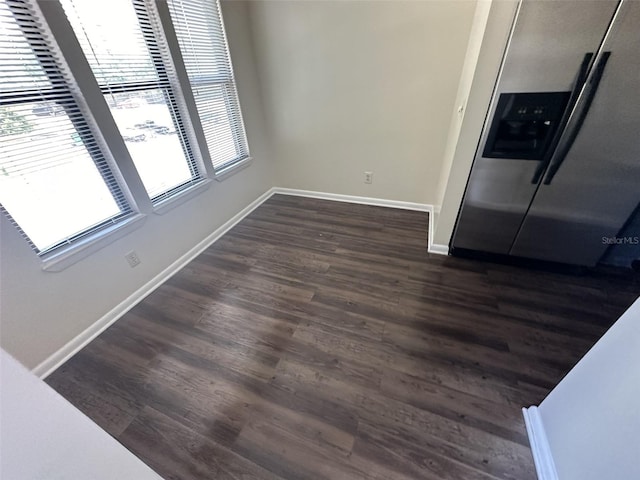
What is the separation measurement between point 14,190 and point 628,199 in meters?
3.66

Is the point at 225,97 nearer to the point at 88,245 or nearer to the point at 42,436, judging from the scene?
the point at 88,245

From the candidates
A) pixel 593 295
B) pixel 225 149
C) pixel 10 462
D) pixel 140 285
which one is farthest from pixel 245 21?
pixel 593 295

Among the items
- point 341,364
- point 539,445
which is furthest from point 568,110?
point 341,364

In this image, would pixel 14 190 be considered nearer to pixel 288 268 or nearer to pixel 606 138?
pixel 288 268

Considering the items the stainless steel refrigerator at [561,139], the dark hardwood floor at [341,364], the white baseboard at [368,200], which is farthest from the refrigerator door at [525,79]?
the white baseboard at [368,200]

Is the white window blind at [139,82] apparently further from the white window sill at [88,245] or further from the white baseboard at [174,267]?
the white baseboard at [174,267]

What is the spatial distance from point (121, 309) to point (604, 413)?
8.67ft

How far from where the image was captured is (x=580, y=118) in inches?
60.3

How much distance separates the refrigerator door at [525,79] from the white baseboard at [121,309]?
2.37 m

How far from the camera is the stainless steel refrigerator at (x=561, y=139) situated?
53.1 inches

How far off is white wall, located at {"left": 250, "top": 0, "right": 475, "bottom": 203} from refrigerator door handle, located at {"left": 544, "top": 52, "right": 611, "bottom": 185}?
1.07 meters

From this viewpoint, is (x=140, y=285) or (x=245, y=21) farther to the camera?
(x=245, y=21)

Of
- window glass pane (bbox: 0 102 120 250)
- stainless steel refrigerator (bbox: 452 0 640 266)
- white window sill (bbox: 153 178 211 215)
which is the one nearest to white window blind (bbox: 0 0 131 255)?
window glass pane (bbox: 0 102 120 250)

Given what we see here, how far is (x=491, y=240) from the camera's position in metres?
2.09
